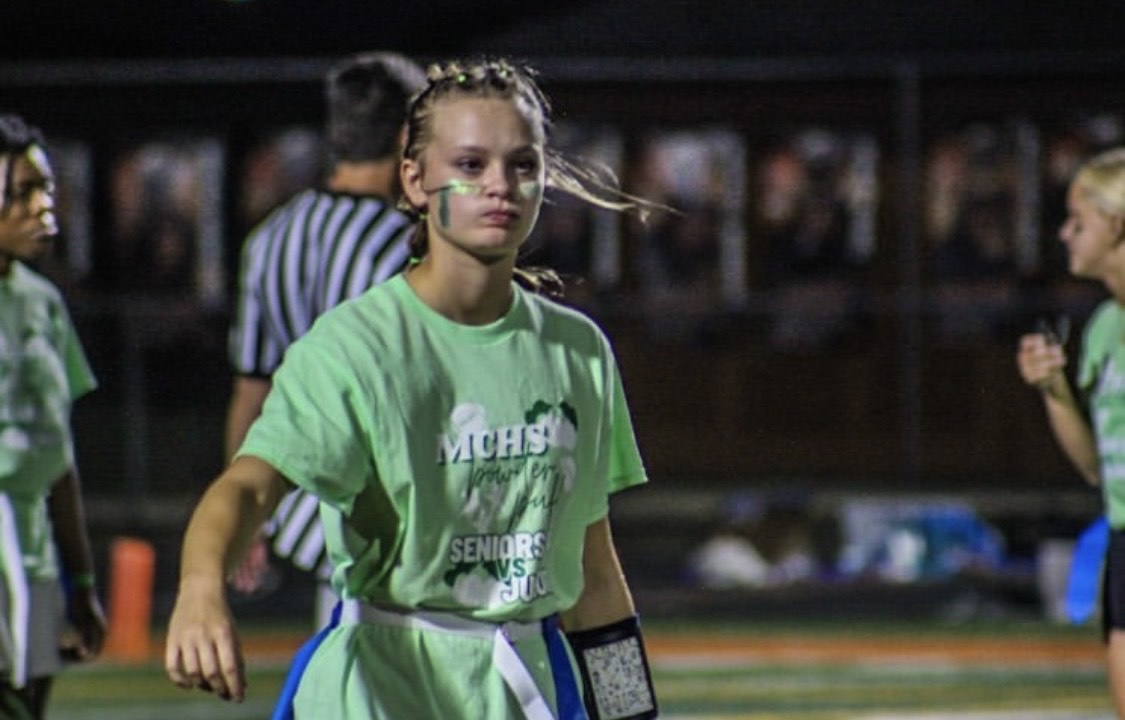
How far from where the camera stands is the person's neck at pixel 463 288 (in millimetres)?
3949

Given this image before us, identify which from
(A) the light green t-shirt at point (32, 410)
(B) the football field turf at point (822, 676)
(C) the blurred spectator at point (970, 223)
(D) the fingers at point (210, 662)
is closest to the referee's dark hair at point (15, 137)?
(A) the light green t-shirt at point (32, 410)

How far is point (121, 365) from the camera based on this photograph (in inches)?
679

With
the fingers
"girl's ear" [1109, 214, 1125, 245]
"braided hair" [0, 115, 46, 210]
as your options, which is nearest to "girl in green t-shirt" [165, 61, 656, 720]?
the fingers

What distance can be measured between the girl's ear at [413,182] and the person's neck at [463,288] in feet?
0.42

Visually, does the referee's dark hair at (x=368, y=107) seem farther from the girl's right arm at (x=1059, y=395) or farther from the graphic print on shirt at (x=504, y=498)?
the graphic print on shirt at (x=504, y=498)

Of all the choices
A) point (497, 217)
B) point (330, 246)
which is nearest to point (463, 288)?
point (497, 217)

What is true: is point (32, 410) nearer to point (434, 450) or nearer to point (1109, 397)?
point (434, 450)

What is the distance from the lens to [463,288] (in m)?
3.95

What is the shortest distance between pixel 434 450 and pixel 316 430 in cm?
19

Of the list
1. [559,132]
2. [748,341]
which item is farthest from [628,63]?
[748,341]

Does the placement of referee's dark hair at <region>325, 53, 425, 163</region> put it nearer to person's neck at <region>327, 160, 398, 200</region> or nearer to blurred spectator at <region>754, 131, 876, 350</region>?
person's neck at <region>327, 160, 398, 200</region>

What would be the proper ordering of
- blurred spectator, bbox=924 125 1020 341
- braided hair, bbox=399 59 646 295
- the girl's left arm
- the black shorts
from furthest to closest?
blurred spectator, bbox=924 125 1020 341 < the black shorts < the girl's left arm < braided hair, bbox=399 59 646 295

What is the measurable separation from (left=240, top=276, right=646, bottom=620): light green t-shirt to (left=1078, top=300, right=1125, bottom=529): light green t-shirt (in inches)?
106

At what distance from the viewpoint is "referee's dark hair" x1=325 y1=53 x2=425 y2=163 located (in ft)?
19.8
